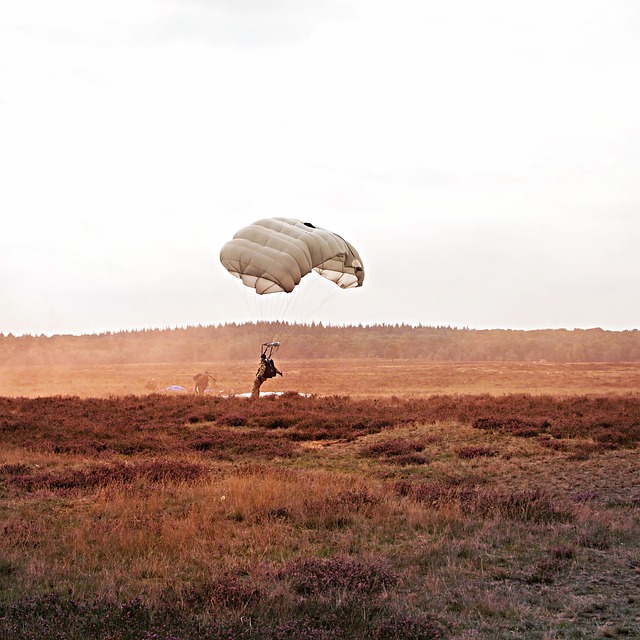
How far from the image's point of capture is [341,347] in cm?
14438

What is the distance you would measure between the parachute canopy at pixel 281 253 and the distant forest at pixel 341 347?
94799 millimetres

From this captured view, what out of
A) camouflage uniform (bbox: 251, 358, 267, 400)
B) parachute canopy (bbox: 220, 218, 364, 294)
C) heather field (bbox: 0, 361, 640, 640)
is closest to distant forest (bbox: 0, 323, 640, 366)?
camouflage uniform (bbox: 251, 358, 267, 400)

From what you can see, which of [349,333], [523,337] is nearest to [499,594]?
[523,337]

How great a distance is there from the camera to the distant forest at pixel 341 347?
124 meters

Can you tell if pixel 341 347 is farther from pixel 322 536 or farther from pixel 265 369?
pixel 322 536

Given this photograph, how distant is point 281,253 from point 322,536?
12954mm

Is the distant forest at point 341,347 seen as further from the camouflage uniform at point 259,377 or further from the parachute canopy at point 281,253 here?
the parachute canopy at point 281,253

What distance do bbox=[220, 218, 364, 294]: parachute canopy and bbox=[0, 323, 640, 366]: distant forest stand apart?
94.8 m

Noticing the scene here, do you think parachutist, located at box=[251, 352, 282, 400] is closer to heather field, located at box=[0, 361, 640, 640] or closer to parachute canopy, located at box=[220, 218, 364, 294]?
parachute canopy, located at box=[220, 218, 364, 294]

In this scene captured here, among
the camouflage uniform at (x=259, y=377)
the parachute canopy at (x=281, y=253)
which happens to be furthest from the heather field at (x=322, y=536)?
the camouflage uniform at (x=259, y=377)

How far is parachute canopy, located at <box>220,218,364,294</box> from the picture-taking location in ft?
68.4

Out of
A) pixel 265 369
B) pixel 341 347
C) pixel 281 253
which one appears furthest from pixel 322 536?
pixel 341 347

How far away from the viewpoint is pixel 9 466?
14250 millimetres

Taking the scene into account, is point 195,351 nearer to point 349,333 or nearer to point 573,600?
point 349,333
